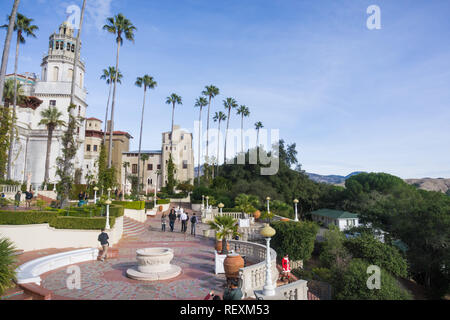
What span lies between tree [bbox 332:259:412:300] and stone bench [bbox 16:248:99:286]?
1307 cm

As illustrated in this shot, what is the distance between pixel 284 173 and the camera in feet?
157

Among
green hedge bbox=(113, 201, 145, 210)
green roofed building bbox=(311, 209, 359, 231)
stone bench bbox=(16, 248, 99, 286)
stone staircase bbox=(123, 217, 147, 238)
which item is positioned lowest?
green roofed building bbox=(311, 209, 359, 231)

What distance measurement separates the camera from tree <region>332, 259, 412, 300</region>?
Answer: 12414 millimetres

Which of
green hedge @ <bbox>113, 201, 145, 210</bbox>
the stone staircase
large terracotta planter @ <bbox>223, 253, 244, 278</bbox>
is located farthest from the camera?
green hedge @ <bbox>113, 201, 145, 210</bbox>

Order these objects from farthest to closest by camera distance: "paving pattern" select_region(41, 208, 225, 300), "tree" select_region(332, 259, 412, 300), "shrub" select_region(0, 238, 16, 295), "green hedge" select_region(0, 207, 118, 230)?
"green hedge" select_region(0, 207, 118, 230)
"tree" select_region(332, 259, 412, 300)
"paving pattern" select_region(41, 208, 225, 300)
"shrub" select_region(0, 238, 16, 295)

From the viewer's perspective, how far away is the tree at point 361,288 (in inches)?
489

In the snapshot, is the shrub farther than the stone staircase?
No

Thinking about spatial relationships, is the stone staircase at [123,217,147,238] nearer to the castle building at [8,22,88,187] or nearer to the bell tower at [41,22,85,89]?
the castle building at [8,22,88,187]

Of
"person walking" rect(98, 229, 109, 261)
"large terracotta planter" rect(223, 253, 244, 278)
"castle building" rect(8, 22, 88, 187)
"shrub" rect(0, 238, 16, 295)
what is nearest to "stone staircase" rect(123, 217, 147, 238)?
Result: "person walking" rect(98, 229, 109, 261)

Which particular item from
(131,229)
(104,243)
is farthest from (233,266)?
(131,229)

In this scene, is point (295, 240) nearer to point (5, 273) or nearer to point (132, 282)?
point (132, 282)

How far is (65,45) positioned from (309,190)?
190 ft
